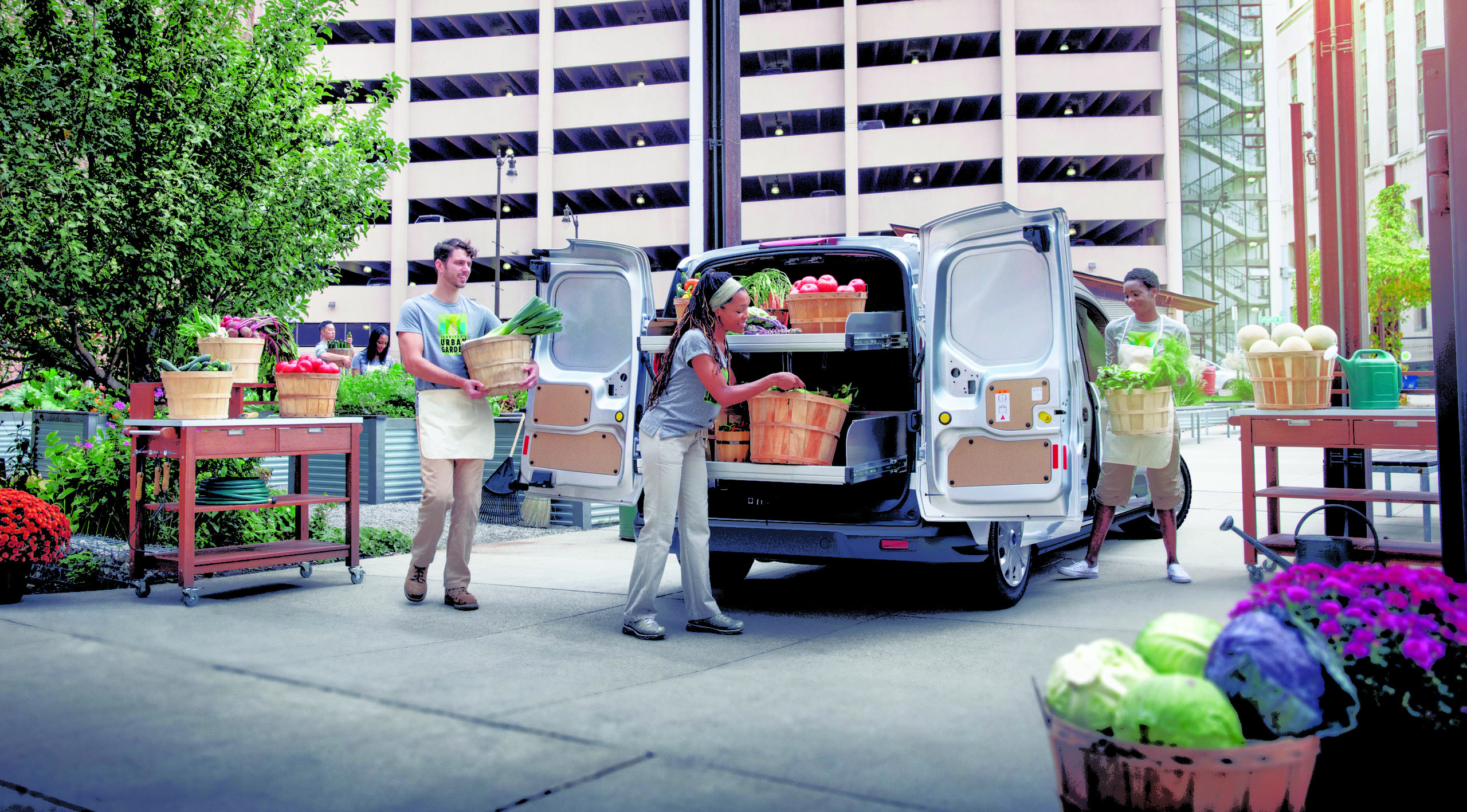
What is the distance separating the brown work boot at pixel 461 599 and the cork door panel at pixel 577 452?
815mm

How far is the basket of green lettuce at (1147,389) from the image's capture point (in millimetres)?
6121

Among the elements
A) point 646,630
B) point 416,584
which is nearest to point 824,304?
point 646,630

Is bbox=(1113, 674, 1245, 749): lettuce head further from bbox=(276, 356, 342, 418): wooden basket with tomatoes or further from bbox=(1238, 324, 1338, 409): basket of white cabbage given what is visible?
bbox=(276, 356, 342, 418): wooden basket with tomatoes

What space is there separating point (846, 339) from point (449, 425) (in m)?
2.23

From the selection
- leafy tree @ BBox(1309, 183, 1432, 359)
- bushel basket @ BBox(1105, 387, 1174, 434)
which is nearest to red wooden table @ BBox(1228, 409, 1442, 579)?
bushel basket @ BBox(1105, 387, 1174, 434)

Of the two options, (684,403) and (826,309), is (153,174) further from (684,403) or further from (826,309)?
(826,309)

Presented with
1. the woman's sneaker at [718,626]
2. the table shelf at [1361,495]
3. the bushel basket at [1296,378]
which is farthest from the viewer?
the bushel basket at [1296,378]

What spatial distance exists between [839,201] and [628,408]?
3881cm

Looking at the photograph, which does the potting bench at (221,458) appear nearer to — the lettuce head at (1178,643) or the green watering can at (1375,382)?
the lettuce head at (1178,643)

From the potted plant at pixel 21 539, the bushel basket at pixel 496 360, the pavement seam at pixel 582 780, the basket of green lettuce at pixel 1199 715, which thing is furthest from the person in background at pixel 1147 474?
the potted plant at pixel 21 539

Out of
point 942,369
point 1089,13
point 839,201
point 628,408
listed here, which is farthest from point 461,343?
point 1089,13

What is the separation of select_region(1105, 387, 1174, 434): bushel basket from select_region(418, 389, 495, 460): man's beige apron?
12.1 ft

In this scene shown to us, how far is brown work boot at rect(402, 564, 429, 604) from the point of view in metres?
5.94

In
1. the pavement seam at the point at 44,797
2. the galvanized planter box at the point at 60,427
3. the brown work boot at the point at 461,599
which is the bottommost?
the pavement seam at the point at 44,797
